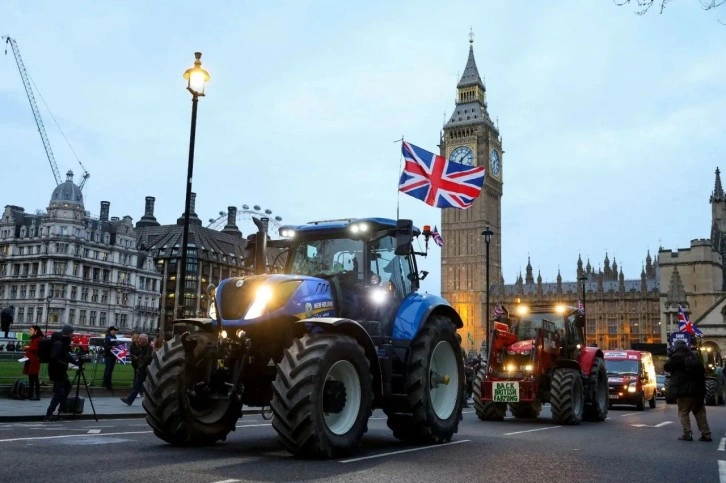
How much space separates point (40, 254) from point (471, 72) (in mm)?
90765

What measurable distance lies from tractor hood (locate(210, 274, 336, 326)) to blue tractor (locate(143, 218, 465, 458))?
0.02 m

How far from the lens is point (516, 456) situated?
9508 millimetres

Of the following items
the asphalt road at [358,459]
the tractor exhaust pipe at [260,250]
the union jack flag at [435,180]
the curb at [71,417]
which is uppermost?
the union jack flag at [435,180]

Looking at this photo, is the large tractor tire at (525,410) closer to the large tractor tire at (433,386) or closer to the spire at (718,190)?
the large tractor tire at (433,386)

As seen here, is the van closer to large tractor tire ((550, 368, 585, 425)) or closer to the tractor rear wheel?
the tractor rear wheel

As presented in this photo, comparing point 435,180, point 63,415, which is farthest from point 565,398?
point 63,415

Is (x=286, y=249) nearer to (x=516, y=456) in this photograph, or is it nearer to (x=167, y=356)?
(x=167, y=356)

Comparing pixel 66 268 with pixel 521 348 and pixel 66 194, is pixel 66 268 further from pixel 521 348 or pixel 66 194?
pixel 521 348

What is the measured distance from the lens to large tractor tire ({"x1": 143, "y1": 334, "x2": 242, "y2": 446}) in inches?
352

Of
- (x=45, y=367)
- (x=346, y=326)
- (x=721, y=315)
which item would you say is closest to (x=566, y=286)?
(x=721, y=315)

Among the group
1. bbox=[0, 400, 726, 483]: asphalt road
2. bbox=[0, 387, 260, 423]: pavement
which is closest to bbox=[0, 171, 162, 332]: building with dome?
bbox=[0, 387, 260, 423]: pavement

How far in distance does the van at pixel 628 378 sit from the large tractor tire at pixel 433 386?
16081 millimetres

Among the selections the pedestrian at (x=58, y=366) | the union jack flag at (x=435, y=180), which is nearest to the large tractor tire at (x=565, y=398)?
the union jack flag at (x=435, y=180)

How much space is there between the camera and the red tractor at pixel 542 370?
54.0 feet
